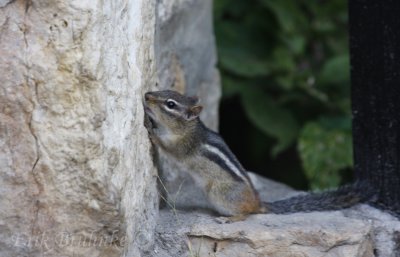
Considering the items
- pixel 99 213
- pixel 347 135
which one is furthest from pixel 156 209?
pixel 347 135

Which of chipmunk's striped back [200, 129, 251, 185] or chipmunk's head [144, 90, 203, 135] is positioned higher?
chipmunk's head [144, 90, 203, 135]

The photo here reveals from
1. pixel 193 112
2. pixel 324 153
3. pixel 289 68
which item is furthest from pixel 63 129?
pixel 289 68

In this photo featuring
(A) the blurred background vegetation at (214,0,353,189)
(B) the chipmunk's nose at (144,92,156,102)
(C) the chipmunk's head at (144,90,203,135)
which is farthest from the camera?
(A) the blurred background vegetation at (214,0,353,189)

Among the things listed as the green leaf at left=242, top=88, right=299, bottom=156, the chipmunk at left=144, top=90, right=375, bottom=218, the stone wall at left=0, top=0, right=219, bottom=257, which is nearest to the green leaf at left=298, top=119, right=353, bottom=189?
the green leaf at left=242, top=88, right=299, bottom=156

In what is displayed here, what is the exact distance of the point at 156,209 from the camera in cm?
502

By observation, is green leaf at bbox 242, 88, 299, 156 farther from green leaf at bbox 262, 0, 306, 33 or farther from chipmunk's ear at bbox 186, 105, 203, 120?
chipmunk's ear at bbox 186, 105, 203, 120

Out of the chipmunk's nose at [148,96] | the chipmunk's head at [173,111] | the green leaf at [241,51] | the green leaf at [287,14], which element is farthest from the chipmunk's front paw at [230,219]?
the green leaf at [287,14]

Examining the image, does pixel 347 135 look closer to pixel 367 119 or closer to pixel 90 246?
pixel 367 119

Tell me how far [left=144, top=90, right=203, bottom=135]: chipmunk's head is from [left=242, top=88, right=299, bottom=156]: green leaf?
2373mm

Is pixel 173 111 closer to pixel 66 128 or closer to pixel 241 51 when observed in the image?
pixel 66 128

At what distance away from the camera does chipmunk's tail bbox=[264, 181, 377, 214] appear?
5.50 meters

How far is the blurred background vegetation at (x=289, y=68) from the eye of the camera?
7.61 metres

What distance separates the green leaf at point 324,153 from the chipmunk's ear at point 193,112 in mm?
2124

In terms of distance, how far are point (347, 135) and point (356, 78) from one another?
188cm
